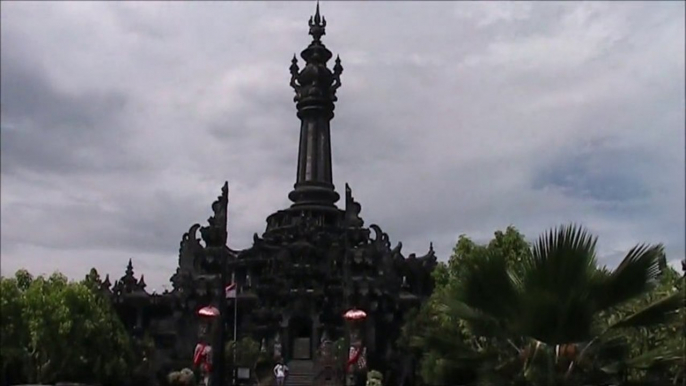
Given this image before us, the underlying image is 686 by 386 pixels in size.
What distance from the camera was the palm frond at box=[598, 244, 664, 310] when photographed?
13859 mm

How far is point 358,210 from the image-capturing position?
68.5 meters

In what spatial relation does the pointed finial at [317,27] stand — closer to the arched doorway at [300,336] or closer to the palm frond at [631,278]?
the arched doorway at [300,336]

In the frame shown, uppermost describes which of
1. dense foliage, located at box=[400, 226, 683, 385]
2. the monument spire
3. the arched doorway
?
the monument spire

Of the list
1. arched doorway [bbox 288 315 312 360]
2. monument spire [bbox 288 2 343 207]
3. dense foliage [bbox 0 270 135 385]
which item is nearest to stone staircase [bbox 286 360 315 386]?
arched doorway [bbox 288 315 312 360]

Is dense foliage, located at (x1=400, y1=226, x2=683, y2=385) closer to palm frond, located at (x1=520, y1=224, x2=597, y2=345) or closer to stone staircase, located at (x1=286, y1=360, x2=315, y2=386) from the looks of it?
palm frond, located at (x1=520, y1=224, x2=597, y2=345)

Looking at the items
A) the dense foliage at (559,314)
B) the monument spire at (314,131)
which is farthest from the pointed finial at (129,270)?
the dense foliage at (559,314)

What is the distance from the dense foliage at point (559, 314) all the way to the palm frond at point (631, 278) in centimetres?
2

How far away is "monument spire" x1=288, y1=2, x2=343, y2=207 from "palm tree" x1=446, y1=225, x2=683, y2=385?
56.4 metres

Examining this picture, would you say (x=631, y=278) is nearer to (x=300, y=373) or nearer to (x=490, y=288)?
(x=490, y=288)

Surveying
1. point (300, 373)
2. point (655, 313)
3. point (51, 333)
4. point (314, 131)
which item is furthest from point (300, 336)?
point (655, 313)

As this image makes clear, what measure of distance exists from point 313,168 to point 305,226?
301 inches

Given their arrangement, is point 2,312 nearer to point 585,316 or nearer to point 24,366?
point 24,366

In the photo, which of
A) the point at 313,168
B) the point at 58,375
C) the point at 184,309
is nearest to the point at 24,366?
the point at 58,375

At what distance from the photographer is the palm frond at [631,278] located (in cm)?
1386
